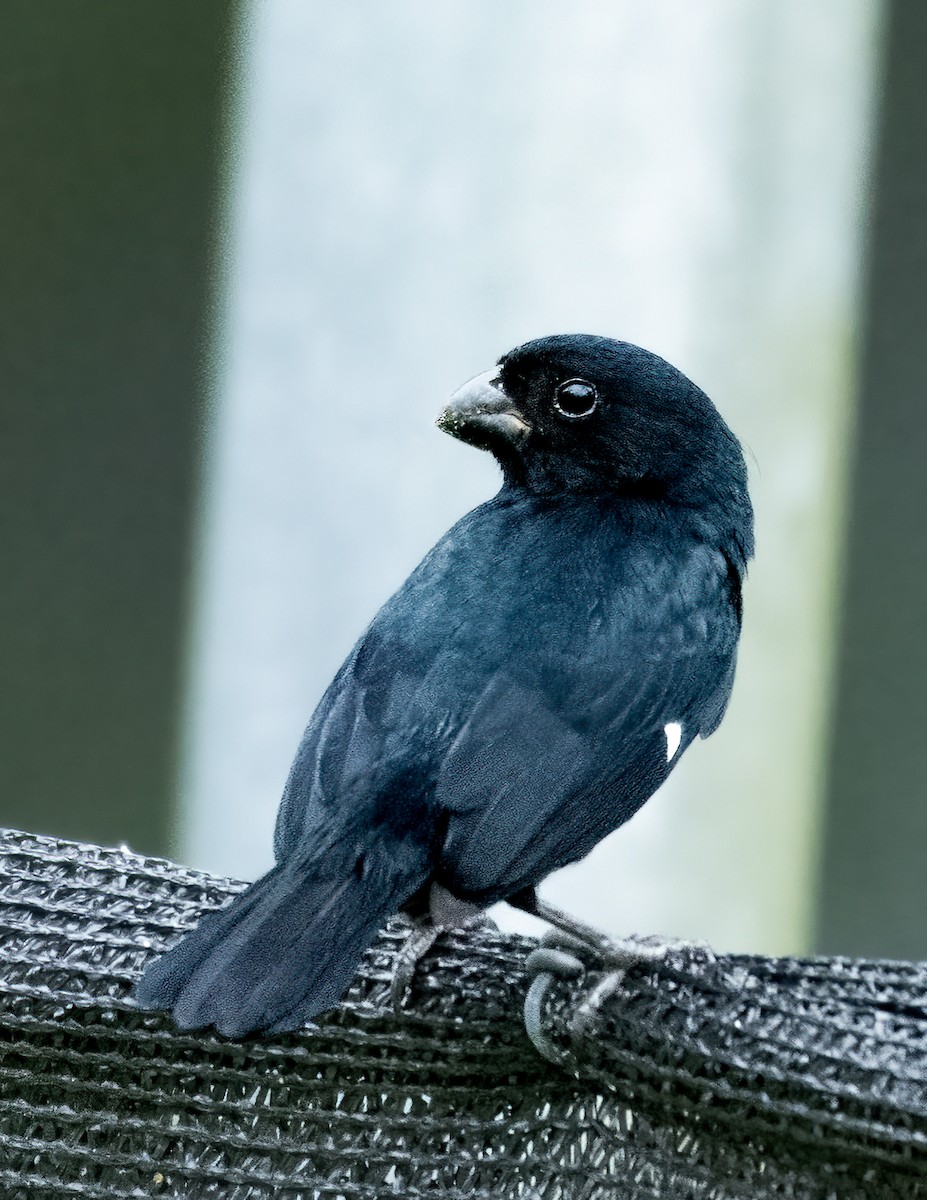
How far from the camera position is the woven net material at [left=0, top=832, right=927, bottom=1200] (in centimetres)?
125

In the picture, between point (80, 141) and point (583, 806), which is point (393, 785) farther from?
point (80, 141)

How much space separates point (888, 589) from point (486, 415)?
8.66 ft

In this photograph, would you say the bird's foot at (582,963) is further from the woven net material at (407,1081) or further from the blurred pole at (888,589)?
the blurred pole at (888,589)

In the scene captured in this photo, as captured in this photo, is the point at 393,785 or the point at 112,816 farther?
the point at 112,816

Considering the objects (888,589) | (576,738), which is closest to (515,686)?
(576,738)

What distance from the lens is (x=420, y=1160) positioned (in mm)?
1306

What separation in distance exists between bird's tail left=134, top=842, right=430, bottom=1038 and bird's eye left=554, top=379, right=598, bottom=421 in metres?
0.69

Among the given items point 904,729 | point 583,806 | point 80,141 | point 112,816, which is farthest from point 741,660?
point 583,806

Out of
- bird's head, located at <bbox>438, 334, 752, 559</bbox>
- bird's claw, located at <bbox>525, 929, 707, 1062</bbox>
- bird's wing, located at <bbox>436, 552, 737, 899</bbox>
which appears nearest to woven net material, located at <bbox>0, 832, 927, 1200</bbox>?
bird's claw, located at <bbox>525, 929, 707, 1062</bbox>

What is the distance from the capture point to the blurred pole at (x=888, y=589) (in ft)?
14.1

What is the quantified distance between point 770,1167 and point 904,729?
3.30m

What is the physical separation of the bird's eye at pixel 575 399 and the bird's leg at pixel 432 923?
67cm

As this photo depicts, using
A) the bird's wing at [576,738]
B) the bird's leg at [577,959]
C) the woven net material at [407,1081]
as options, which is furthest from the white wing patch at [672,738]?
the woven net material at [407,1081]

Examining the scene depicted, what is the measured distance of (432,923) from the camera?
153 centimetres
